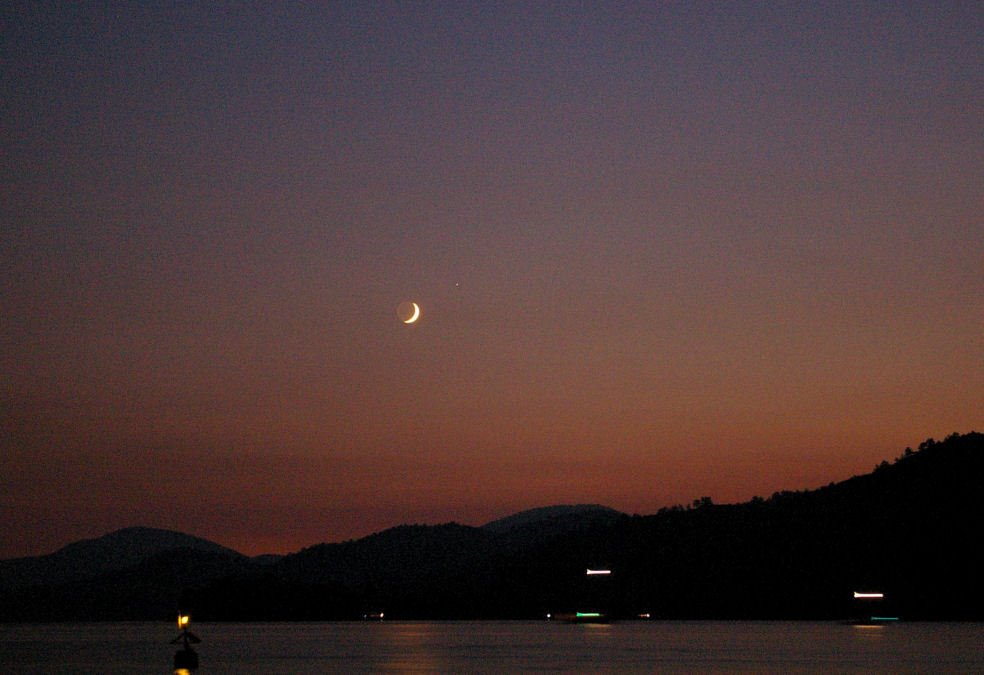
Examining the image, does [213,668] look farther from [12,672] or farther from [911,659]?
[911,659]

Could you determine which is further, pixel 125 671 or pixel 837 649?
pixel 837 649

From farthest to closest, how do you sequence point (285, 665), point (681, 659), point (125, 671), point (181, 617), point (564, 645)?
point (564, 645) < point (681, 659) < point (285, 665) < point (125, 671) < point (181, 617)

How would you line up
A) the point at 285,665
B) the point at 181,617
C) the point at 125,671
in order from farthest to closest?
1. the point at 285,665
2. the point at 125,671
3. the point at 181,617

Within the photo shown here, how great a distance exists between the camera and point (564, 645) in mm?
135750

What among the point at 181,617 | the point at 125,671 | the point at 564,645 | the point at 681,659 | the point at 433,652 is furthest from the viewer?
the point at 564,645

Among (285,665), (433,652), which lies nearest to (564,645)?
(433,652)

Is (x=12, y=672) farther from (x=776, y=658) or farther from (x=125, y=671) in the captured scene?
(x=776, y=658)

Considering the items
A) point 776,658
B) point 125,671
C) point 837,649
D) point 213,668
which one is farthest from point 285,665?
point 837,649

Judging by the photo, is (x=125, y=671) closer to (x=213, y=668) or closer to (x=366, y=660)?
(x=213, y=668)

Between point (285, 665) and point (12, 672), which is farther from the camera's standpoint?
point (285, 665)

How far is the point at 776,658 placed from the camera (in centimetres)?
9919

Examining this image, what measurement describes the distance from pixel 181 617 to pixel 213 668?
15.6m

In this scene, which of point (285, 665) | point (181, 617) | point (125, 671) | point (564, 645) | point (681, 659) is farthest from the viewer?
point (564, 645)

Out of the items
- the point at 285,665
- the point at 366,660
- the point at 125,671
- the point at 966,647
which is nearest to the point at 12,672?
the point at 125,671
